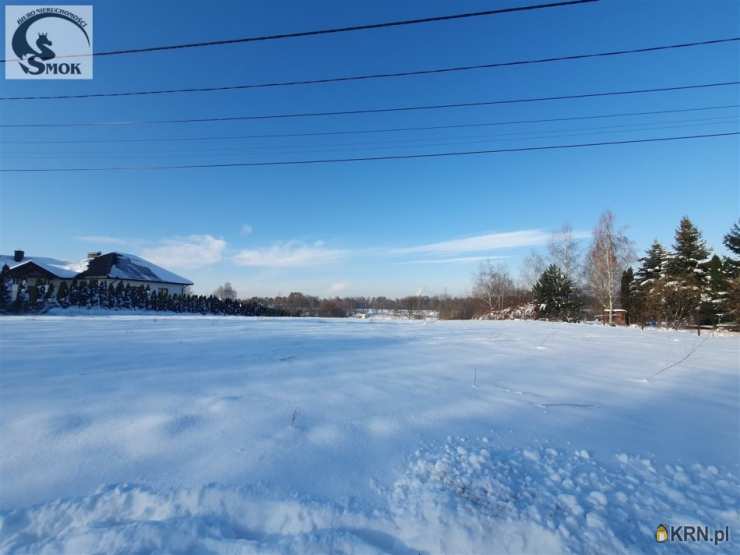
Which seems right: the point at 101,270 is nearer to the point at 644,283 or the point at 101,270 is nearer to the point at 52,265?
the point at 52,265

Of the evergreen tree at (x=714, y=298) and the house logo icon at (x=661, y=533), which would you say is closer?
the house logo icon at (x=661, y=533)

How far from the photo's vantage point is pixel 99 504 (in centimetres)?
169

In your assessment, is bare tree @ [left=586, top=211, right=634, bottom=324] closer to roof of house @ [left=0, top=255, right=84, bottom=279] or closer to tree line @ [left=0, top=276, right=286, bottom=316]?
tree line @ [left=0, top=276, right=286, bottom=316]

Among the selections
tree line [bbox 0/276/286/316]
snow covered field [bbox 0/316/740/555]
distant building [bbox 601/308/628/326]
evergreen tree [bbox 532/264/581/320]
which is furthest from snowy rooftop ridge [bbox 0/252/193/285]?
distant building [bbox 601/308/628/326]

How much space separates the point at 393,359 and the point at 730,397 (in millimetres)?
3646

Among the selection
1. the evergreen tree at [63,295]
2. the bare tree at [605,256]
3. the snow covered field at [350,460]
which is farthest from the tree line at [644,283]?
the evergreen tree at [63,295]

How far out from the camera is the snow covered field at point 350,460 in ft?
5.18

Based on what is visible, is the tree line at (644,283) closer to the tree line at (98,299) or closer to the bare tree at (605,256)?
the bare tree at (605,256)

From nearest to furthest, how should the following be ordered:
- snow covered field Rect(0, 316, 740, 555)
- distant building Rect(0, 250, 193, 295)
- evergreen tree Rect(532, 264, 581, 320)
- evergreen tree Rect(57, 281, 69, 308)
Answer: snow covered field Rect(0, 316, 740, 555)
evergreen tree Rect(57, 281, 69, 308)
evergreen tree Rect(532, 264, 581, 320)
distant building Rect(0, 250, 193, 295)

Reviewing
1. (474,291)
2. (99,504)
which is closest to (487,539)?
(99,504)

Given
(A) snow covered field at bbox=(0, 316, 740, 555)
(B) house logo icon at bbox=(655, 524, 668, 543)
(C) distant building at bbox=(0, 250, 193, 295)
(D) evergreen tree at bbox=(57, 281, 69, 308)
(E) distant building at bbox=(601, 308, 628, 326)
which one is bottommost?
(B) house logo icon at bbox=(655, 524, 668, 543)

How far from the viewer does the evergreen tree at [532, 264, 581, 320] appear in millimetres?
22406

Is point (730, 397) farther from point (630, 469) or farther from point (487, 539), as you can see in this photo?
point (487, 539)

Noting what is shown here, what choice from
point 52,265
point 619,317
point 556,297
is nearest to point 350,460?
point 619,317
